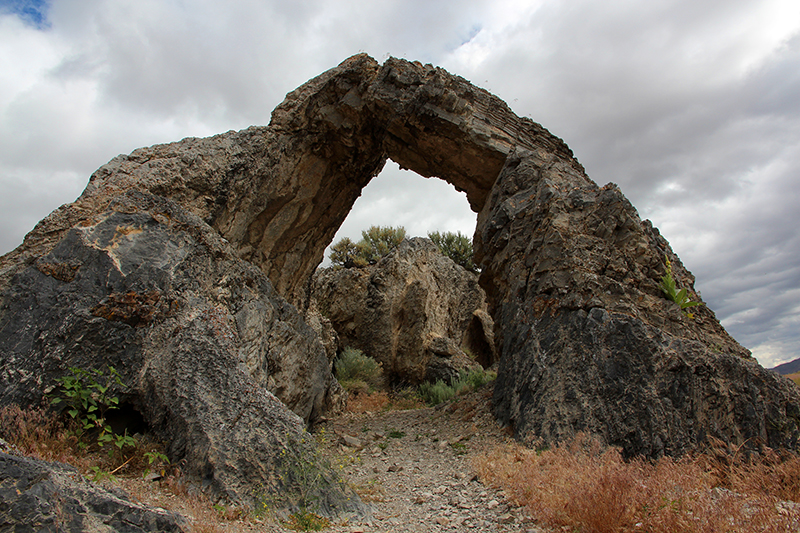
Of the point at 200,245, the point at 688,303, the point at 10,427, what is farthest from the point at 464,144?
the point at 10,427

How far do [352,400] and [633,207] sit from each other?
28.1ft

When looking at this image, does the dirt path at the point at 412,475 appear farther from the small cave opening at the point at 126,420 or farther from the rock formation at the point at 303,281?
the small cave opening at the point at 126,420

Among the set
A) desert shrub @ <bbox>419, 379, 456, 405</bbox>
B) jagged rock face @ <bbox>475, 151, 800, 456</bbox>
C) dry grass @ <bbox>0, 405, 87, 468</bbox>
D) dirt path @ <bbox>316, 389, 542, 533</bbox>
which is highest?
jagged rock face @ <bbox>475, 151, 800, 456</bbox>

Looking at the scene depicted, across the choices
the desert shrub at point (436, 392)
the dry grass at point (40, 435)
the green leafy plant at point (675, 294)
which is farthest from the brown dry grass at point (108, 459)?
the desert shrub at point (436, 392)

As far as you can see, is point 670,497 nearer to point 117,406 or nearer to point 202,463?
point 202,463

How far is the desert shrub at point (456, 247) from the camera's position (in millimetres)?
23830

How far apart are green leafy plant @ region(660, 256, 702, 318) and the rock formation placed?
0.41 feet

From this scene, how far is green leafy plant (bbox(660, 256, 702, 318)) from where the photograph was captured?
258 inches

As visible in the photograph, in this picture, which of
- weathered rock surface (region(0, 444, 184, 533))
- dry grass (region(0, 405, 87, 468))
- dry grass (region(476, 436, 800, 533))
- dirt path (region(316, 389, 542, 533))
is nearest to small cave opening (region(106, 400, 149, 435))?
dry grass (region(0, 405, 87, 468))

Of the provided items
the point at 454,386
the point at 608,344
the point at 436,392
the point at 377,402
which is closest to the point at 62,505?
the point at 608,344

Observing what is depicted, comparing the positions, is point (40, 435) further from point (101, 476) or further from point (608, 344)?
point (608, 344)

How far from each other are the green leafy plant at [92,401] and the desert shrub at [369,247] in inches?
615

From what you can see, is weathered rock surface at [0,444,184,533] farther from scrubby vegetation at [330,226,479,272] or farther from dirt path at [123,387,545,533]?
scrubby vegetation at [330,226,479,272]

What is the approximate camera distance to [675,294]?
261 inches
